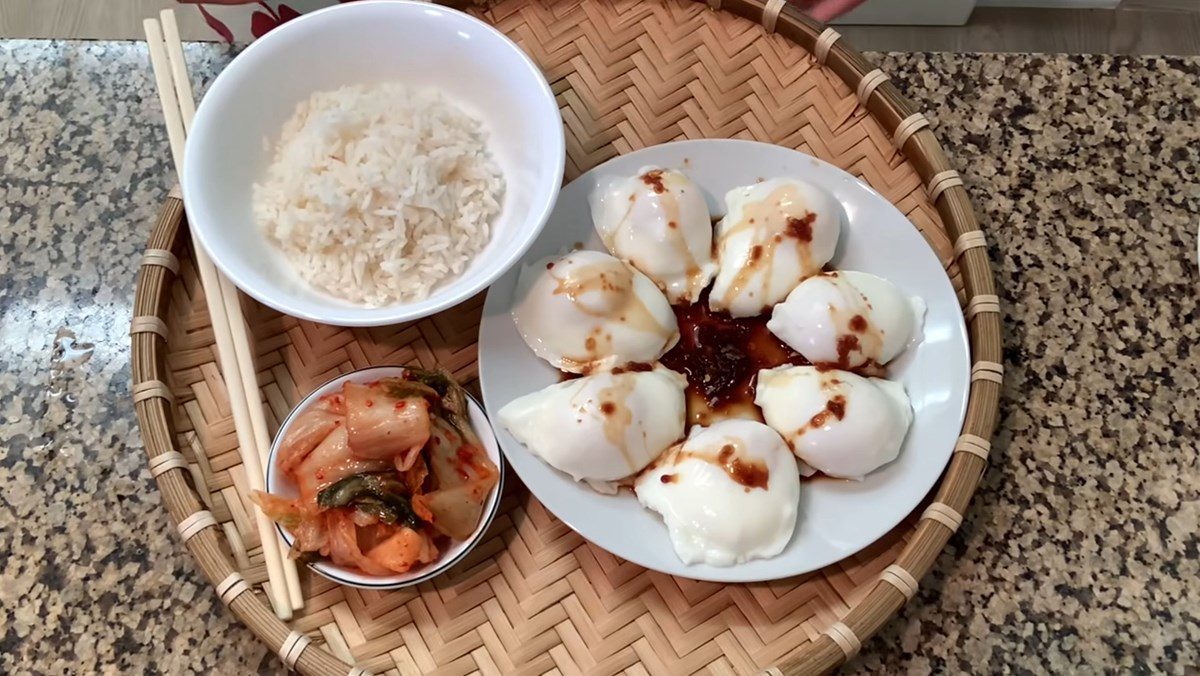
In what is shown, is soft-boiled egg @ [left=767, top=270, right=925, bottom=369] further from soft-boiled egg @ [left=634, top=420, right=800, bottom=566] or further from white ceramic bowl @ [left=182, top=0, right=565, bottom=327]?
white ceramic bowl @ [left=182, top=0, right=565, bottom=327]

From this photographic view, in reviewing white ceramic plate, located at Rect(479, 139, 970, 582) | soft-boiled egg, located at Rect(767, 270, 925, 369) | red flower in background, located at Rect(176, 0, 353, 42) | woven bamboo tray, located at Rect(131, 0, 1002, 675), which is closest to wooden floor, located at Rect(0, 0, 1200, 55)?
red flower in background, located at Rect(176, 0, 353, 42)

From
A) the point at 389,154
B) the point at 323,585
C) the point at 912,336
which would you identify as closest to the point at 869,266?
the point at 912,336

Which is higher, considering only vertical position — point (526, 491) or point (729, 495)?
point (729, 495)

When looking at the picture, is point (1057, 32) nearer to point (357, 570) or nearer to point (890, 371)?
point (890, 371)

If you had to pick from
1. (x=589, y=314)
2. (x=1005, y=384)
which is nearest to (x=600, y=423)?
(x=589, y=314)

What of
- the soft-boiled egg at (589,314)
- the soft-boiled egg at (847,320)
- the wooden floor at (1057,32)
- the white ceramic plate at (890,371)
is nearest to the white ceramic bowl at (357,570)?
the white ceramic plate at (890,371)

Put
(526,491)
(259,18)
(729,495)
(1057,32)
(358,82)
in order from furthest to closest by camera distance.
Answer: (1057,32), (259,18), (358,82), (526,491), (729,495)

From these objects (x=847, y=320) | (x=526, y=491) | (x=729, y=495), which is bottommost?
(x=526, y=491)

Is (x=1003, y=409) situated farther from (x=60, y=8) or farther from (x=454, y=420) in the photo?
(x=60, y=8)
